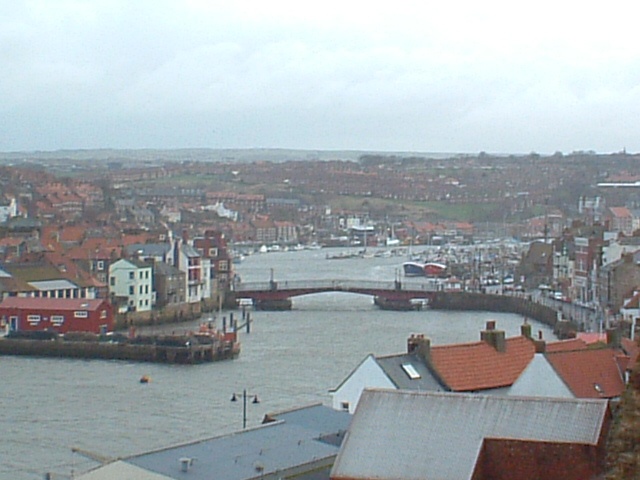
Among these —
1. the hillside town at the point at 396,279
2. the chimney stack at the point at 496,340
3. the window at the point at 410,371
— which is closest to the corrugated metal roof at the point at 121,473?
the hillside town at the point at 396,279

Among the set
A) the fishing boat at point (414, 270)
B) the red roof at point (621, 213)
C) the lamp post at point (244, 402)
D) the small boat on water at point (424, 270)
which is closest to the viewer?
the lamp post at point (244, 402)

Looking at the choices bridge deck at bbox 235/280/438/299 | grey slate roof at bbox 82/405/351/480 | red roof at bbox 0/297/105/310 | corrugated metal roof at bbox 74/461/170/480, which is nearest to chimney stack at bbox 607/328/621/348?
grey slate roof at bbox 82/405/351/480

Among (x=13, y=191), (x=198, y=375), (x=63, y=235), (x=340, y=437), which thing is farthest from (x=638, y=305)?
(x=13, y=191)

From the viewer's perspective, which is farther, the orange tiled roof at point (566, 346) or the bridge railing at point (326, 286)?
the bridge railing at point (326, 286)

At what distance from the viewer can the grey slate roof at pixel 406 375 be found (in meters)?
9.50

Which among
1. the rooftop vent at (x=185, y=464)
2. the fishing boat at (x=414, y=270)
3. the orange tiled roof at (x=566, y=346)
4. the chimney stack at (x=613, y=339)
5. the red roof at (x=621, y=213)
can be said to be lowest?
the fishing boat at (x=414, y=270)

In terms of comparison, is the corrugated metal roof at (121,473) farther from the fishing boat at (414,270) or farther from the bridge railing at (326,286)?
the fishing boat at (414,270)

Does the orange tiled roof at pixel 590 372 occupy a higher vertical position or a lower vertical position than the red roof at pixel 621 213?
higher

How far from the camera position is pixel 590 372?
30.2ft

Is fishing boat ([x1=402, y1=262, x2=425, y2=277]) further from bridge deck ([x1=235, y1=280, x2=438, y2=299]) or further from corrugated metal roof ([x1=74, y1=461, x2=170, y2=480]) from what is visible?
corrugated metal roof ([x1=74, y1=461, x2=170, y2=480])

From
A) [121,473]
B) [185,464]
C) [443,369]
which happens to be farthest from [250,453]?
[443,369]

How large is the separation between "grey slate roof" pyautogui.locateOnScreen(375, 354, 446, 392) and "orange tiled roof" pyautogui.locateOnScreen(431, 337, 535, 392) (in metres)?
0.09

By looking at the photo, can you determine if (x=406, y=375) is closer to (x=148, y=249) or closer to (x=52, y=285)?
(x=52, y=285)

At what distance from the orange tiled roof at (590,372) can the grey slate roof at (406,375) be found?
92cm
